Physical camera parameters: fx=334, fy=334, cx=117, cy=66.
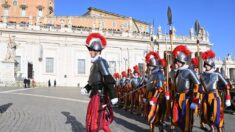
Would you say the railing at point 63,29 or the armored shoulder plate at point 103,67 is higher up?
the railing at point 63,29

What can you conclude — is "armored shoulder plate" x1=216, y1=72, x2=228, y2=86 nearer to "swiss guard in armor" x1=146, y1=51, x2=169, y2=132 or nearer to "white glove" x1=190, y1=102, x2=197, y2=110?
"swiss guard in armor" x1=146, y1=51, x2=169, y2=132

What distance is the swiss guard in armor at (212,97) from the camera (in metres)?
8.07

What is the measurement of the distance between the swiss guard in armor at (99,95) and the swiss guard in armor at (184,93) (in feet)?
6.08

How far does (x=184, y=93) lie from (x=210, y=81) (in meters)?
1.18

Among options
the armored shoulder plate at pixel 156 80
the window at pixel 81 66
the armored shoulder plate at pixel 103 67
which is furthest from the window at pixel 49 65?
the armored shoulder plate at pixel 103 67

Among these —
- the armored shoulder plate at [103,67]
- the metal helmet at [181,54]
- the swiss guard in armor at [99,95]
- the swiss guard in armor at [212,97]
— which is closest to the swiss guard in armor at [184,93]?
the metal helmet at [181,54]

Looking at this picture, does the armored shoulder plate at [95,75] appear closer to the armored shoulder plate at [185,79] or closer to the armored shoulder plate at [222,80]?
the armored shoulder plate at [185,79]

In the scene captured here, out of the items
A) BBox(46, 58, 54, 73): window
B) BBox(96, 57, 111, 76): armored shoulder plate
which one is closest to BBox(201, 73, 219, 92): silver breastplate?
BBox(96, 57, 111, 76): armored shoulder plate

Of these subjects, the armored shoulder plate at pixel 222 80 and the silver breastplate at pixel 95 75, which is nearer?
the silver breastplate at pixel 95 75

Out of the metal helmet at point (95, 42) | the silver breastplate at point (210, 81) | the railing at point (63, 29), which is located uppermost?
the railing at point (63, 29)

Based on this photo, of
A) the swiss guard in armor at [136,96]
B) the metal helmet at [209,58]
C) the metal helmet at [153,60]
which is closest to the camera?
the metal helmet at [209,58]

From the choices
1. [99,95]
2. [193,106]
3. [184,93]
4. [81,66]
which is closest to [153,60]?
[184,93]

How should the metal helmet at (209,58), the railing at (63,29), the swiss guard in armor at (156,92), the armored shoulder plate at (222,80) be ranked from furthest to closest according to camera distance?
the railing at (63,29), the metal helmet at (209,58), the armored shoulder plate at (222,80), the swiss guard in armor at (156,92)

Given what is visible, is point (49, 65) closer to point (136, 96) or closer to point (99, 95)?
point (136, 96)
